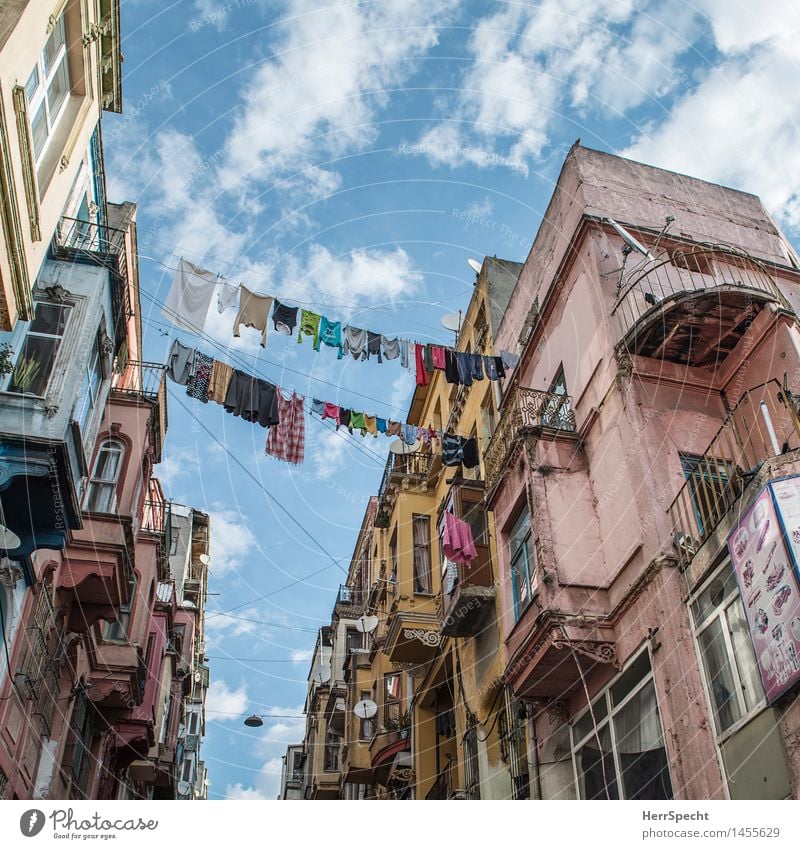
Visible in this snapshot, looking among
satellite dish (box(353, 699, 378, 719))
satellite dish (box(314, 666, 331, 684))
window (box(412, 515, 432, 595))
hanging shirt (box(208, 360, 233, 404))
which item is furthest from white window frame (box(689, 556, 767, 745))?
satellite dish (box(314, 666, 331, 684))

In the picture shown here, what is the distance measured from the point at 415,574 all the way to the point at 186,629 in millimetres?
21519

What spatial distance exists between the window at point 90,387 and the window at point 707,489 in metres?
10.8

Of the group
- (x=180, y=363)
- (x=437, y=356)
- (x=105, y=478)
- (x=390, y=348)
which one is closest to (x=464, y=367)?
(x=437, y=356)

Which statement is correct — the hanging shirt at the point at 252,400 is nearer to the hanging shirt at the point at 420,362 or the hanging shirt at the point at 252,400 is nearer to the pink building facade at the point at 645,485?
the hanging shirt at the point at 420,362

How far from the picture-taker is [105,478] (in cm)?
1898

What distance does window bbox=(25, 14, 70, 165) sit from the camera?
12812 mm

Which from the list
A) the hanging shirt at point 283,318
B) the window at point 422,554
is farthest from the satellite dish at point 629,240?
the window at point 422,554

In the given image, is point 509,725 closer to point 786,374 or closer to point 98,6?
point 786,374

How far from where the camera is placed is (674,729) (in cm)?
1053

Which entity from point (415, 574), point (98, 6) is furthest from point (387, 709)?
point (98, 6)

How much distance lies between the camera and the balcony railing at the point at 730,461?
11078 mm

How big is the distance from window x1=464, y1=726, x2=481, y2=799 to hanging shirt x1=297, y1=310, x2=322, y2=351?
10161 mm

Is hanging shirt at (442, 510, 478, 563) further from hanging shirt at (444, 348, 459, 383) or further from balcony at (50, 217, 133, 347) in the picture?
balcony at (50, 217, 133, 347)

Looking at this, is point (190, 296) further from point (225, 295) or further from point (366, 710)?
point (366, 710)
